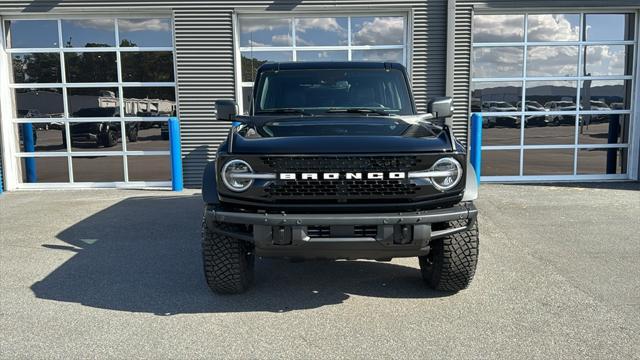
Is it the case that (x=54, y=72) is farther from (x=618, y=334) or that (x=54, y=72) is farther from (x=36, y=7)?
(x=618, y=334)

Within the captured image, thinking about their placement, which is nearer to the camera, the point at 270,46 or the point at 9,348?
the point at 9,348

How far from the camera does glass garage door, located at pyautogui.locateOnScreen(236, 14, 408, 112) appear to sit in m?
9.77

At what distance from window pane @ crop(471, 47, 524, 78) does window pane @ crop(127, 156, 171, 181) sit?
6.09m

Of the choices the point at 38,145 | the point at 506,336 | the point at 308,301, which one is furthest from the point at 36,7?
the point at 506,336

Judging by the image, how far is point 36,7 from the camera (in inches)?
372

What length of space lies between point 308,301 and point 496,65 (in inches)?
297

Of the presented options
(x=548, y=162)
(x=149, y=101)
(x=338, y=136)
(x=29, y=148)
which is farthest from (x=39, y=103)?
(x=548, y=162)

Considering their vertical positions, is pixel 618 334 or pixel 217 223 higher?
pixel 217 223

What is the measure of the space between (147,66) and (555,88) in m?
7.78

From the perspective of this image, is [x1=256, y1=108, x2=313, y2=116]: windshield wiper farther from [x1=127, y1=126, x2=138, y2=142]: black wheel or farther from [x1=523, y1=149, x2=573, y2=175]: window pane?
[x1=523, y1=149, x2=573, y2=175]: window pane

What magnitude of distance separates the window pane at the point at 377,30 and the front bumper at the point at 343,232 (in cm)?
678

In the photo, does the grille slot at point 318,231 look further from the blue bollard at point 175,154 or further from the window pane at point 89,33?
the window pane at point 89,33

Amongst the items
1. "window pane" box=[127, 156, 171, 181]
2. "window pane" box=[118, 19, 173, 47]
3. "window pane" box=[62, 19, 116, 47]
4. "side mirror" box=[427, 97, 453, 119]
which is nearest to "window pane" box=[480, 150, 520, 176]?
"side mirror" box=[427, 97, 453, 119]

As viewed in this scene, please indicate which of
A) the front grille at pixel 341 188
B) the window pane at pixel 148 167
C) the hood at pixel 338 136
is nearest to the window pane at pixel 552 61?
the hood at pixel 338 136
